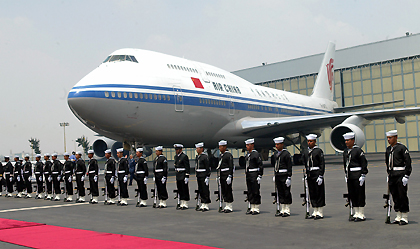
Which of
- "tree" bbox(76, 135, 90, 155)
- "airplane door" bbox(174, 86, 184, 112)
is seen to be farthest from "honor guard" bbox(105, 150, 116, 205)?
"tree" bbox(76, 135, 90, 155)

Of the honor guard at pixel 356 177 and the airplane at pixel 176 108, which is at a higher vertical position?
the airplane at pixel 176 108

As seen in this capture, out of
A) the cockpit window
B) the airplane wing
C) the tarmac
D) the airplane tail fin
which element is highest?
the airplane tail fin

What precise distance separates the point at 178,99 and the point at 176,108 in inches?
17.3

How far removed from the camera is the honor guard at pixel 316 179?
Answer: 335 inches

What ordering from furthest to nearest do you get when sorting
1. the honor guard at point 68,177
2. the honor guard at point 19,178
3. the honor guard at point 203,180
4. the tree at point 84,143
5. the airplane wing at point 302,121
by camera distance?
1. the tree at point 84,143
2. the airplane wing at point 302,121
3. the honor guard at point 19,178
4. the honor guard at point 68,177
5. the honor guard at point 203,180

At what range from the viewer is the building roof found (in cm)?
4134

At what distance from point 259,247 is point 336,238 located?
4.02 feet

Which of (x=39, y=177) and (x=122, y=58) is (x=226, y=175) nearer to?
(x=39, y=177)

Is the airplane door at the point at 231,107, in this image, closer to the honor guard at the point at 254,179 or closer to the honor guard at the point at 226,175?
the honor guard at the point at 226,175

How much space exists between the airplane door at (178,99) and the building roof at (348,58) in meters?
29.0

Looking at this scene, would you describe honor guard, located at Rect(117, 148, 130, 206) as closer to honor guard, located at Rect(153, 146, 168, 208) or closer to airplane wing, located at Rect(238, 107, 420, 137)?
honor guard, located at Rect(153, 146, 168, 208)

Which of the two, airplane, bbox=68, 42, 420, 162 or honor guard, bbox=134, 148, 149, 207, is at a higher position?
airplane, bbox=68, 42, 420, 162

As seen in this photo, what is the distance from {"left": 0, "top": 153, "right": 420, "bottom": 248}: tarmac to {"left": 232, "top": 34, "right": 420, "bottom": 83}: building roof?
32.3 m

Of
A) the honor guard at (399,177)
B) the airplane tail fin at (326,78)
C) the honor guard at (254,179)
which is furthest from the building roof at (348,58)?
the honor guard at (399,177)
